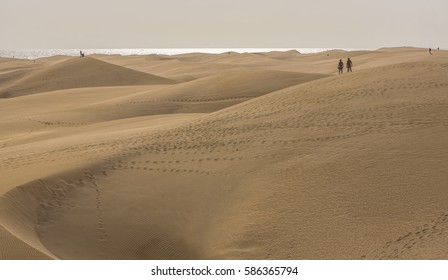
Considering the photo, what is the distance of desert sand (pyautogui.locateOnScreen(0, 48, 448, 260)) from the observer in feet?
23.7

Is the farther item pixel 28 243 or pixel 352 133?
pixel 352 133

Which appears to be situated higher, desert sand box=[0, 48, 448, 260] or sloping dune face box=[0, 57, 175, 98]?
sloping dune face box=[0, 57, 175, 98]

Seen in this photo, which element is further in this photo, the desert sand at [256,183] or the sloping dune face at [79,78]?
the sloping dune face at [79,78]

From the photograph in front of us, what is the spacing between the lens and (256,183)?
8969mm

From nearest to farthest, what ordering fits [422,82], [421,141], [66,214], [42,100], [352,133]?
[66,214]
[421,141]
[352,133]
[422,82]
[42,100]

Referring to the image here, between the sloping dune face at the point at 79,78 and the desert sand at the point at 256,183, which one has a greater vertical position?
the sloping dune face at the point at 79,78

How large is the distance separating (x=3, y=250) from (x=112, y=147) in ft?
17.5

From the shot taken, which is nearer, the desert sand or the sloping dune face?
the desert sand

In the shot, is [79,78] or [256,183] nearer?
[256,183]

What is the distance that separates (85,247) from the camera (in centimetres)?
766

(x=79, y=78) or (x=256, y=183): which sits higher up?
(x=79, y=78)

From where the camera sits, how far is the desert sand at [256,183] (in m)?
7.23
